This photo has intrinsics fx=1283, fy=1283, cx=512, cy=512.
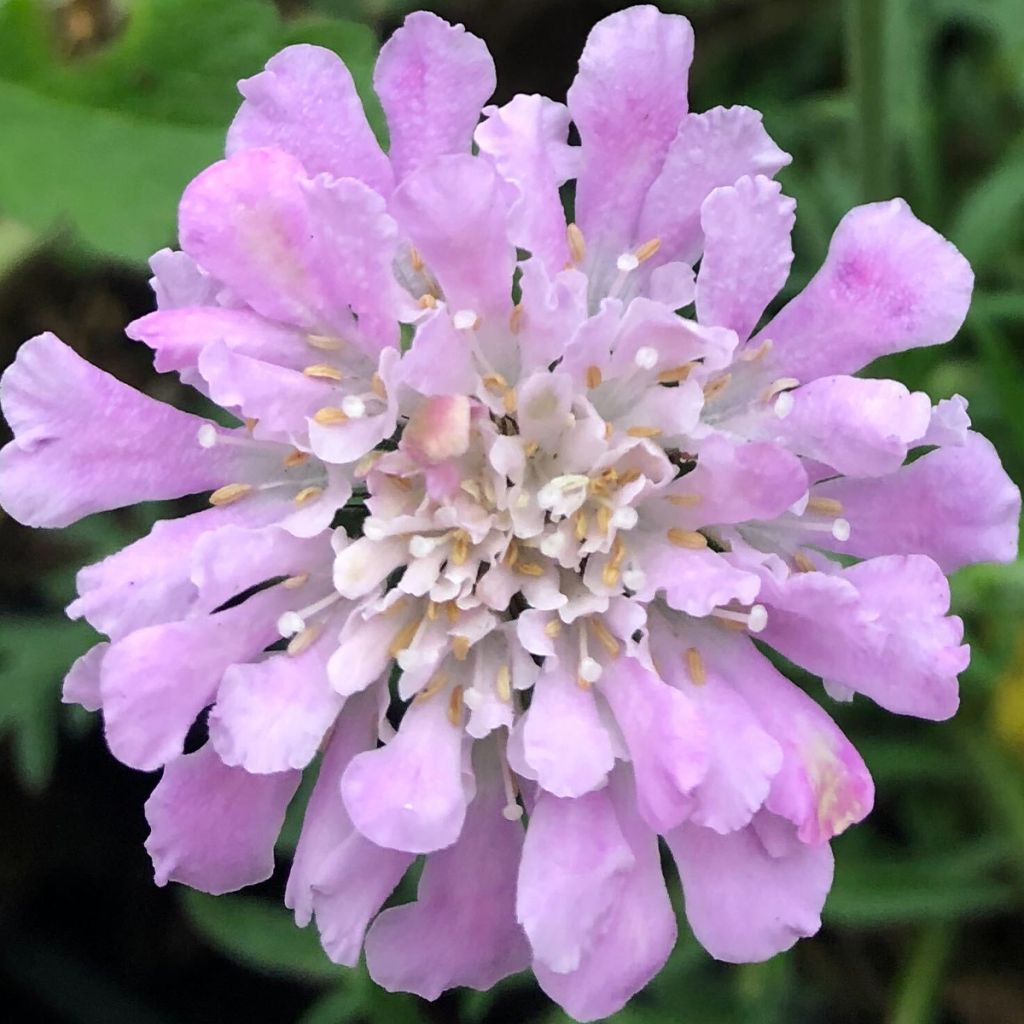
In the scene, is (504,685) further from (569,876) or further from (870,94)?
(870,94)

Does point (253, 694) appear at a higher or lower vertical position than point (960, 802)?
higher

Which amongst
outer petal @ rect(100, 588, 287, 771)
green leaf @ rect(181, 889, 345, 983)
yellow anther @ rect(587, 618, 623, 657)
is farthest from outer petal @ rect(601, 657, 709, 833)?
green leaf @ rect(181, 889, 345, 983)

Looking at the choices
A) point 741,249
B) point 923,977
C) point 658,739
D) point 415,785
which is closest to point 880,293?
point 741,249

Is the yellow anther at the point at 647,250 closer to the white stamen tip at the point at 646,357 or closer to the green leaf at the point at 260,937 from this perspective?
the white stamen tip at the point at 646,357

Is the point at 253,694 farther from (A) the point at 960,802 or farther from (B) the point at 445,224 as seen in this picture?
(A) the point at 960,802

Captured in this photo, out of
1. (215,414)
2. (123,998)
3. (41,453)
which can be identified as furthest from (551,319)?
(123,998)

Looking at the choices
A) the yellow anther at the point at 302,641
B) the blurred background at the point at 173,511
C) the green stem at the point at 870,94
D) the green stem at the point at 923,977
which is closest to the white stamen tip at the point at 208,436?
the yellow anther at the point at 302,641

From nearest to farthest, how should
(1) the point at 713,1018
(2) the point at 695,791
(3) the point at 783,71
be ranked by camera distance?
(2) the point at 695,791 → (1) the point at 713,1018 → (3) the point at 783,71
